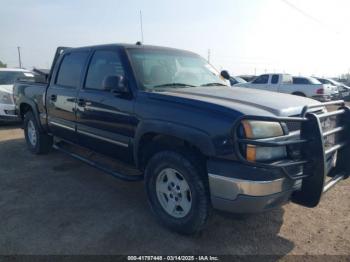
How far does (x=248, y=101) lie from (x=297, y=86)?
13135 millimetres

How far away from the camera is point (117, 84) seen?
11.2 feet

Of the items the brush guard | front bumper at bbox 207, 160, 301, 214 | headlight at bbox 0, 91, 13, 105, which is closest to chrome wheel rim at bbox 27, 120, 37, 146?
headlight at bbox 0, 91, 13, 105

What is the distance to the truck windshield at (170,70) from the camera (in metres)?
3.63

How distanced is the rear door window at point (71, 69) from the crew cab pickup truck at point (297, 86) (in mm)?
11988

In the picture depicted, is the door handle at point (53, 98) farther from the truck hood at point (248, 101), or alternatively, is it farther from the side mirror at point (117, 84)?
the truck hood at point (248, 101)

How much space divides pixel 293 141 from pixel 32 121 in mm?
5033

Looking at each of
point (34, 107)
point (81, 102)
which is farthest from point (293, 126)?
point (34, 107)

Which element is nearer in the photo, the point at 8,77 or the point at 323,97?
the point at 8,77

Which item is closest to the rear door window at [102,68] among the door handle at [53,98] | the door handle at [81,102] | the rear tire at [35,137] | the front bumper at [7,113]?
the door handle at [81,102]

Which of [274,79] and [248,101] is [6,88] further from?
[274,79]

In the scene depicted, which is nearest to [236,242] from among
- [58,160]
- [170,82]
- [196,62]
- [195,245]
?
[195,245]

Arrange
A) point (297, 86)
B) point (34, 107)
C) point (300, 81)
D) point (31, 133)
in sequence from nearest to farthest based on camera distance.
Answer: point (34, 107) < point (31, 133) < point (297, 86) < point (300, 81)

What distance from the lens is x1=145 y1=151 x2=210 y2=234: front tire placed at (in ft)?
9.48

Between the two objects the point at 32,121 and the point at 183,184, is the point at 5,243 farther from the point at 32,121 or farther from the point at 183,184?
the point at 32,121
